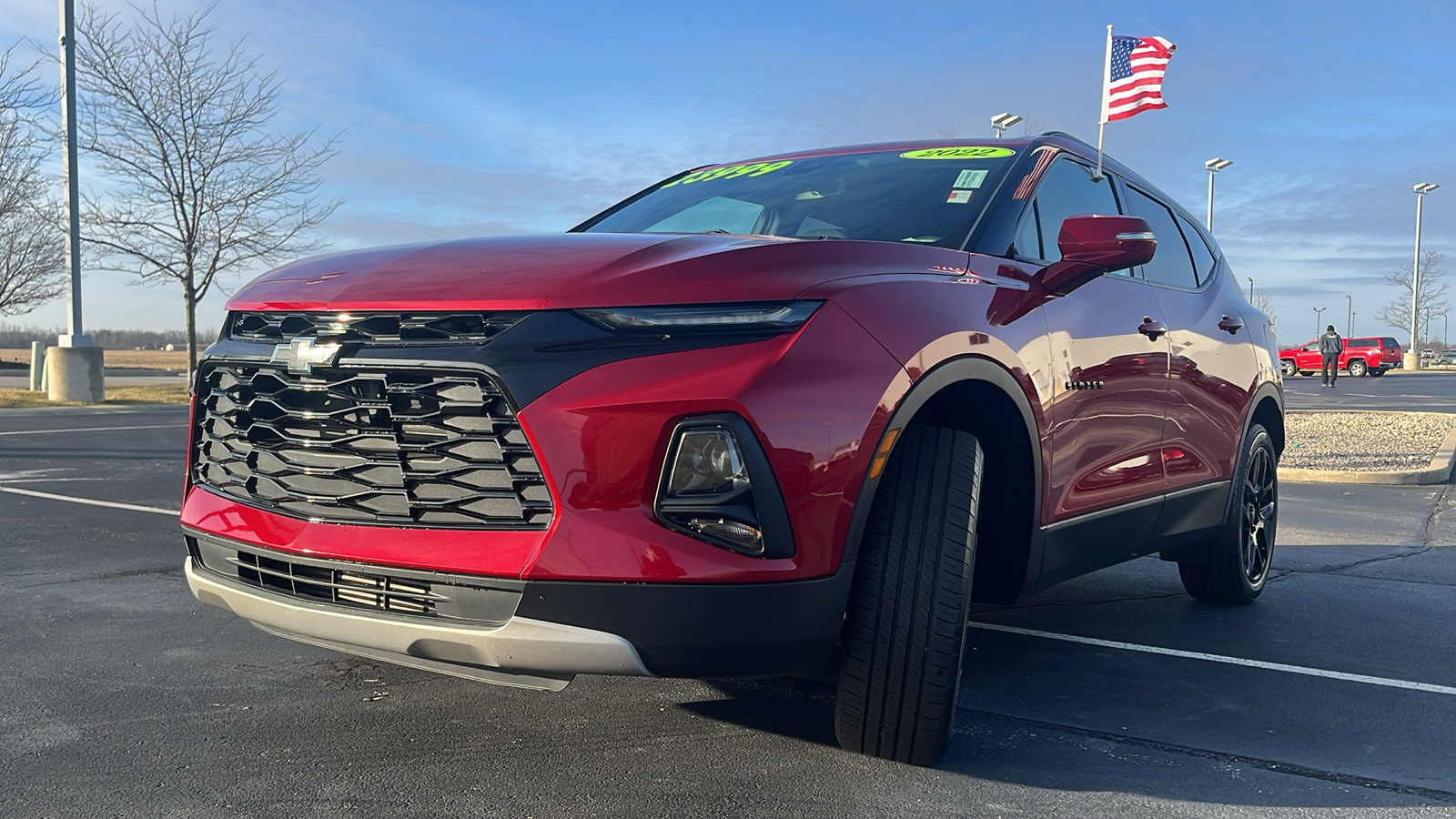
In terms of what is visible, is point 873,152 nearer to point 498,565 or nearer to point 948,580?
point 948,580

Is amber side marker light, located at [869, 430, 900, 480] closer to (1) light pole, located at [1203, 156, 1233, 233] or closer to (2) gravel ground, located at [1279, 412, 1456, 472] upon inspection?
(2) gravel ground, located at [1279, 412, 1456, 472]

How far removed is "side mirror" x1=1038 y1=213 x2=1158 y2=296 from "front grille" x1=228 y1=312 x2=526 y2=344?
1.69m

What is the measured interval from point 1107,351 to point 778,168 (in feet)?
4.54

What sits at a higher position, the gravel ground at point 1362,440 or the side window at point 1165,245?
the side window at point 1165,245

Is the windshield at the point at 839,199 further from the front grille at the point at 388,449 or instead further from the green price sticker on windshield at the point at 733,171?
the front grille at the point at 388,449

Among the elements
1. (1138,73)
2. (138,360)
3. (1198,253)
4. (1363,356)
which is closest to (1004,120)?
(1138,73)

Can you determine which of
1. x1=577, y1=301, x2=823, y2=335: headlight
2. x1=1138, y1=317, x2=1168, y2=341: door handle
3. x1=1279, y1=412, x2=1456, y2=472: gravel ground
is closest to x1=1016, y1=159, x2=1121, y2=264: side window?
x1=1138, y1=317, x2=1168, y2=341: door handle

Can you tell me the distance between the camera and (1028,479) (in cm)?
329

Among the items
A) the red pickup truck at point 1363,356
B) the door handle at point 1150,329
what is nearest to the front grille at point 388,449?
the door handle at point 1150,329

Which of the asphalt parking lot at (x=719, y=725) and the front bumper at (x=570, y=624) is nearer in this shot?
the front bumper at (x=570, y=624)

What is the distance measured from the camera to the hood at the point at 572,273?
249cm

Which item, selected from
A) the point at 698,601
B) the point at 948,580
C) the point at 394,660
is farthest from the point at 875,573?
the point at 394,660

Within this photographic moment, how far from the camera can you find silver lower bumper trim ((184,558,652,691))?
2.41 m

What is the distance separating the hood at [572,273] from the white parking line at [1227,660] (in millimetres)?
2010
